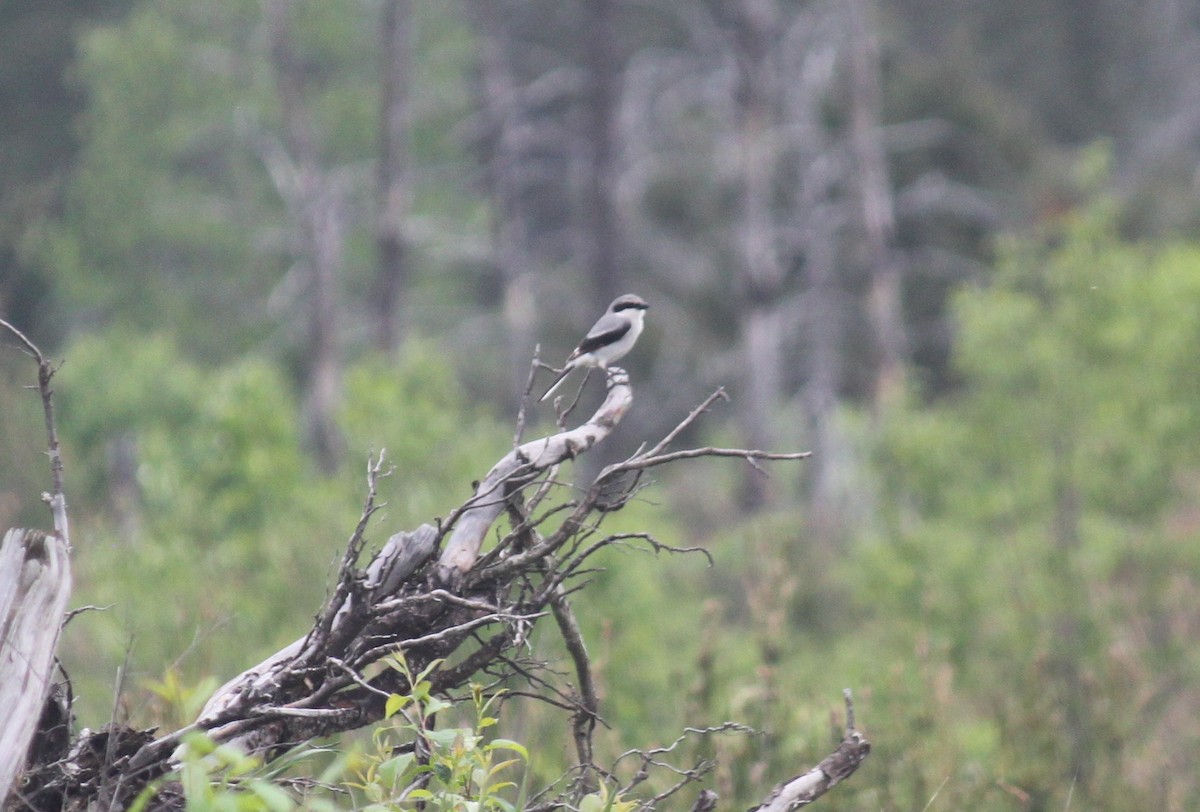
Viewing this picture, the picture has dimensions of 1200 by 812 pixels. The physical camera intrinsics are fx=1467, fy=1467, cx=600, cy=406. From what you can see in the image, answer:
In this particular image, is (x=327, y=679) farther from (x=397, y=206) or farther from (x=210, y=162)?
(x=210, y=162)

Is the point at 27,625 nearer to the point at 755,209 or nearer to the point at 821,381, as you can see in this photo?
the point at 755,209

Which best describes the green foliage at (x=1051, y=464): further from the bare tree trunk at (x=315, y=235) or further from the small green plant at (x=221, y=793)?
the bare tree trunk at (x=315, y=235)

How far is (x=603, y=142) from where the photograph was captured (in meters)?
18.0

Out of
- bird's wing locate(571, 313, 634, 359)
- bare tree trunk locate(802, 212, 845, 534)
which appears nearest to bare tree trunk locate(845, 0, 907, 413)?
bare tree trunk locate(802, 212, 845, 534)

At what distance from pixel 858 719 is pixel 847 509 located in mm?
14281

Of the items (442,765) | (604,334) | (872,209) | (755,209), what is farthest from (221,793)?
(872,209)

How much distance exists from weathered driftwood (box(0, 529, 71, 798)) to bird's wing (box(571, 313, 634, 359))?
301 centimetres

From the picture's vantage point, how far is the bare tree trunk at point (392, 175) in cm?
2139

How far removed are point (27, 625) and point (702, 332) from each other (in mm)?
24761

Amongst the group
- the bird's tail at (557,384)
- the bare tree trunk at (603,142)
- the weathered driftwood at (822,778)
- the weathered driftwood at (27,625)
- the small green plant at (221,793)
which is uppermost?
the bare tree trunk at (603,142)

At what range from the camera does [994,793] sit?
18.5ft

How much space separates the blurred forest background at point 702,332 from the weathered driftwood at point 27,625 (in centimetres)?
33

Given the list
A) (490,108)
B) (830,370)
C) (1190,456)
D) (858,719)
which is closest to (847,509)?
(830,370)

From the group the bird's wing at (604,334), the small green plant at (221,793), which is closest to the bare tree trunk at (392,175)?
the bird's wing at (604,334)
